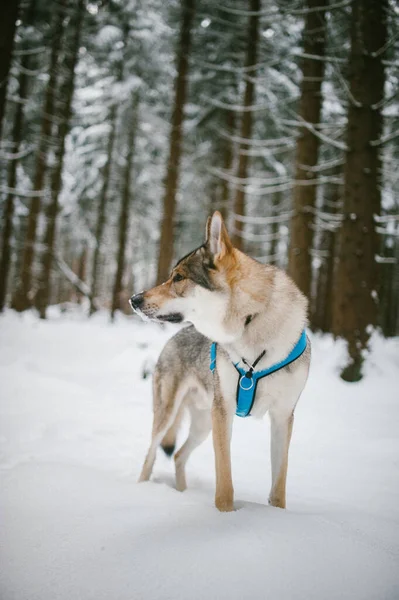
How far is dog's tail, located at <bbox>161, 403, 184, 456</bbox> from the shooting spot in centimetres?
353

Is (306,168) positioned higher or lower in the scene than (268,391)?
higher

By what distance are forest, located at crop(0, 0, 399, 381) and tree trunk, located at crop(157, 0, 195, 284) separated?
0.16ft

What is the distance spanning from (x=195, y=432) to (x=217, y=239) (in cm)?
219

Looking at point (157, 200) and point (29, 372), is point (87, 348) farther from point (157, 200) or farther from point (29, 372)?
point (157, 200)

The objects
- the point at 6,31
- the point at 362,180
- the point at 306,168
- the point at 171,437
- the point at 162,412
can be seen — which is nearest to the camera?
the point at 162,412

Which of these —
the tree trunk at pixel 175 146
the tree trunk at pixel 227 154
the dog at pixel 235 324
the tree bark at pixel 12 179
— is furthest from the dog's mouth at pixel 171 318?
the tree bark at pixel 12 179

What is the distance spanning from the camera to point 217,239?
266 centimetres

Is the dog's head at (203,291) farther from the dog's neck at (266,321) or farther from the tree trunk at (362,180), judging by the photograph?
the tree trunk at (362,180)

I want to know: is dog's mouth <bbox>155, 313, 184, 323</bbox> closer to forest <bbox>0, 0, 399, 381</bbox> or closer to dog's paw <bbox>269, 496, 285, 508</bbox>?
dog's paw <bbox>269, 496, 285, 508</bbox>

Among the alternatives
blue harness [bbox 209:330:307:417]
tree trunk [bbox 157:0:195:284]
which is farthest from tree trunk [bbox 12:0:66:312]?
blue harness [bbox 209:330:307:417]

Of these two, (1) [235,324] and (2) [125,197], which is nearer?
(1) [235,324]

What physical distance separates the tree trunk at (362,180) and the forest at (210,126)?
0.03 meters

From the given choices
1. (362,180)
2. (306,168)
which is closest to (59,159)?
(306,168)

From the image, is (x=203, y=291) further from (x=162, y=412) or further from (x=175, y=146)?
(x=175, y=146)
